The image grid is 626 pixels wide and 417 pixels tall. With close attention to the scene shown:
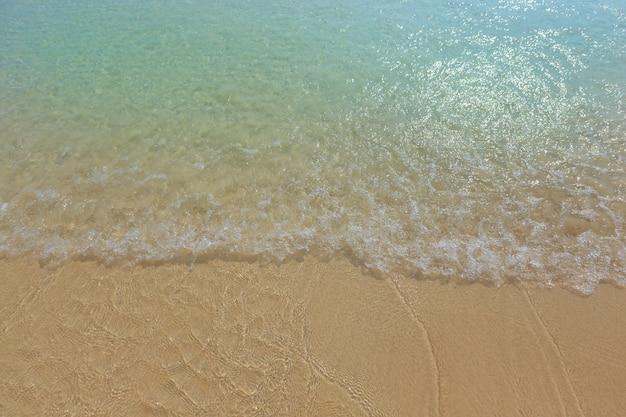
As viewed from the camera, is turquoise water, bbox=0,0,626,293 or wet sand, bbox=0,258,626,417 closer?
wet sand, bbox=0,258,626,417

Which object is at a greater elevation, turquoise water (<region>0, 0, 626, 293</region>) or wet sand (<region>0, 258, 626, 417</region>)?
turquoise water (<region>0, 0, 626, 293</region>)

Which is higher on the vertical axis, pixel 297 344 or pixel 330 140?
pixel 330 140

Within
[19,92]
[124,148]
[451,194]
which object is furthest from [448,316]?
[19,92]

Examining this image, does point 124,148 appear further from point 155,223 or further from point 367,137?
point 367,137

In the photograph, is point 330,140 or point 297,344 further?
point 330,140
